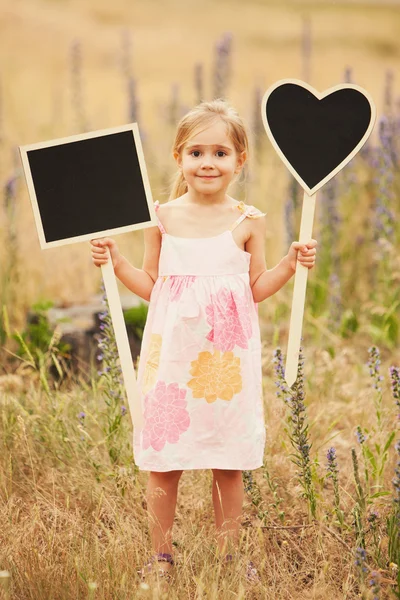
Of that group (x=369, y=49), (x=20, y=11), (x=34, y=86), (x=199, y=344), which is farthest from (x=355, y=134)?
(x=20, y=11)

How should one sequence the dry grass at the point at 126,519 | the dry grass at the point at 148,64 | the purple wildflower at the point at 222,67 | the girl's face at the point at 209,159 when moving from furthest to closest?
the dry grass at the point at 148,64
the purple wildflower at the point at 222,67
the girl's face at the point at 209,159
the dry grass at the point at 126,519

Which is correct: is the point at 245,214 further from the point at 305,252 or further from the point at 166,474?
the point at 166,474

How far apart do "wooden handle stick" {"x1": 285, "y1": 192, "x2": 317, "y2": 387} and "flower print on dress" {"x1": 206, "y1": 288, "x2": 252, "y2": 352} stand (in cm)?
13

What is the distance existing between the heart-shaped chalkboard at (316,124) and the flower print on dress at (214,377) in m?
0.54

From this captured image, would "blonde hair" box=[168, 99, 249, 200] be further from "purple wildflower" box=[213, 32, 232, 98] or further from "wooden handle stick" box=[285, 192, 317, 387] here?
"purple wildflower" box=[213, 32, 232, 98]

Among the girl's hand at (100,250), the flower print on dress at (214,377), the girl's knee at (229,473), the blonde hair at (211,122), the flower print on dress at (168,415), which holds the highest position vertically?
the blonde hair at (211,122)

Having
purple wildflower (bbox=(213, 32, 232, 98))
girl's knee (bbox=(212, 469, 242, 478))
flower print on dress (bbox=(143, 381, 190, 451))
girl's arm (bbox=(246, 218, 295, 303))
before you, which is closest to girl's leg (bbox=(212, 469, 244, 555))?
girl's knee (bbox=(212, 469, 242, 478))

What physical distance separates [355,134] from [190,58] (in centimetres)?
2006

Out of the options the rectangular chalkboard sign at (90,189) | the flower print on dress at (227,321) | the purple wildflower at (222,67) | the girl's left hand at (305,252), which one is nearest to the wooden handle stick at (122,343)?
the rectangular chalkboard sign at (90,189)

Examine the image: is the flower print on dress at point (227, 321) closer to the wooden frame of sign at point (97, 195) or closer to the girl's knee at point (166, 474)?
the wooden frame of sign at point (97, 195)

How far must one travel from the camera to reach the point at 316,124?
7.37 feet

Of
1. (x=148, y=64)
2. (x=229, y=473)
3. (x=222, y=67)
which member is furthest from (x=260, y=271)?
(x=148, y=64)

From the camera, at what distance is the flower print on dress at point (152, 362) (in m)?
2.22

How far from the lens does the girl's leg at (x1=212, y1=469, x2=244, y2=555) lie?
7.50 ft
